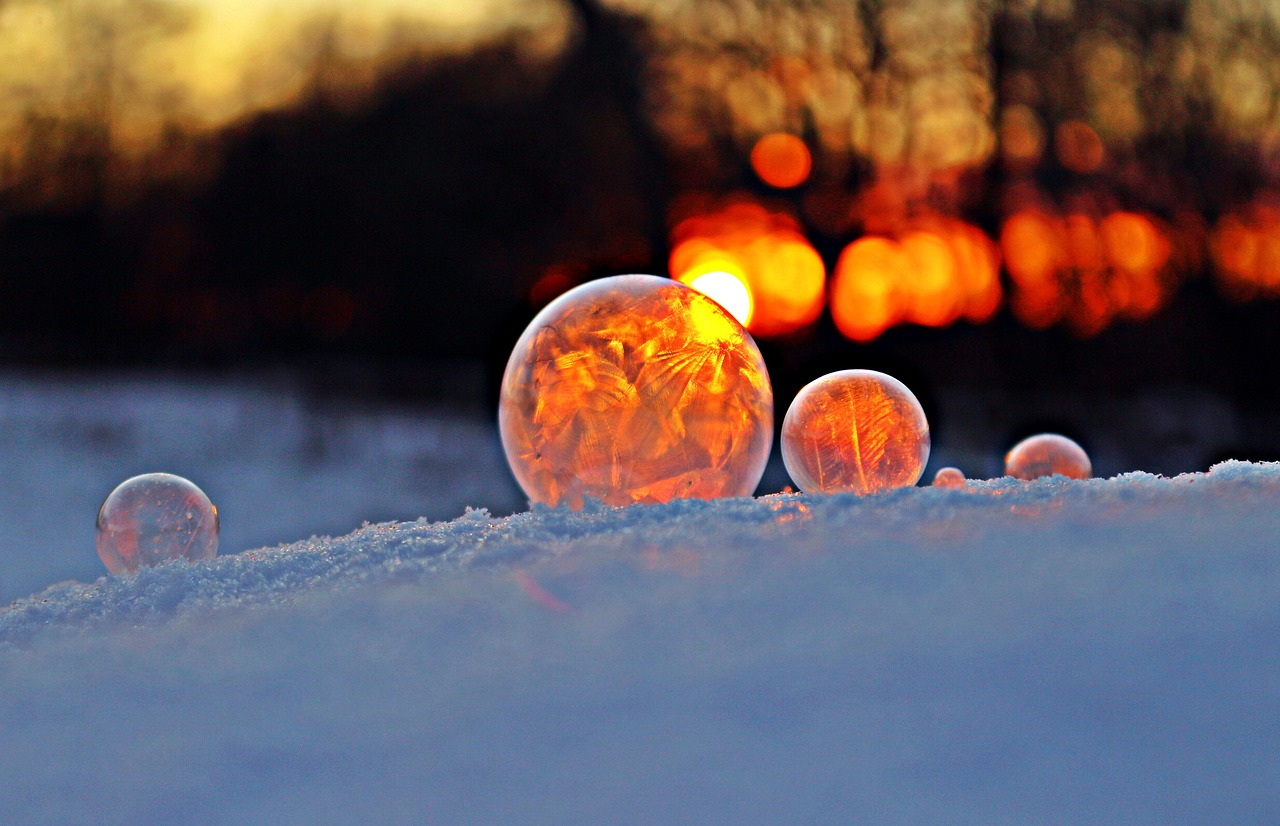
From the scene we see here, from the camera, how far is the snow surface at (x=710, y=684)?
58.6 inches

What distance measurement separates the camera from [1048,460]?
17.9 feet

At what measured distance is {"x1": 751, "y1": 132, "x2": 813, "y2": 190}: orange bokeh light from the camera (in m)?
11.1

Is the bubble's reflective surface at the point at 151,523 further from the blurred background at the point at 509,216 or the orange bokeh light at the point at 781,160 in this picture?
the orange bokeh light at the point at 781,160

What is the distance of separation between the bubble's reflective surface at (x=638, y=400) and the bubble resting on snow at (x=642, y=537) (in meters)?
0.47

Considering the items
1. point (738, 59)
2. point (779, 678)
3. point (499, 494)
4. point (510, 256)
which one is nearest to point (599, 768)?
point (779, 678)

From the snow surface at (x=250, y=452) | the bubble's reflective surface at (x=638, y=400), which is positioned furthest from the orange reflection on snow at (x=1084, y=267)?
the bubble's reflective surface at (x=638, y=400)

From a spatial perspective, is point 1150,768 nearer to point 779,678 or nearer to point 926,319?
point 779,678

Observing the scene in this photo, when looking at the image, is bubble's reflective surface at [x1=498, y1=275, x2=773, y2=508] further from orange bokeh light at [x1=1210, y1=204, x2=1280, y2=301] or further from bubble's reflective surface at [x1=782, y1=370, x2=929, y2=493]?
orange bokeh light at [x1=1210, y1=204, x2=1280, y2=301]

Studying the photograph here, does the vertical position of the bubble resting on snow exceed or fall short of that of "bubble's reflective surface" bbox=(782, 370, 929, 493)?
it falls short

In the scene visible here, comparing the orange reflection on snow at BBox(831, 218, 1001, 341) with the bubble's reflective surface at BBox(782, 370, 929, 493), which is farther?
the orange reflection on snow at BBox(831, 218, 1001, 341)

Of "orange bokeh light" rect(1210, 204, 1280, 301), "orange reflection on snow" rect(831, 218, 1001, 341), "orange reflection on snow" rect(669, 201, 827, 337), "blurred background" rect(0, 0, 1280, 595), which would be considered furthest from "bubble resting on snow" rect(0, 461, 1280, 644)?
"orange bokeh light" rect(1210, 204, 1280, 301)

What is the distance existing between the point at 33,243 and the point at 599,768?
11.1 metres

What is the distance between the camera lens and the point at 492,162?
440 inches

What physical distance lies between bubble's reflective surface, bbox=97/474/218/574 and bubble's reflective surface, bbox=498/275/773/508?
6.68 feet
